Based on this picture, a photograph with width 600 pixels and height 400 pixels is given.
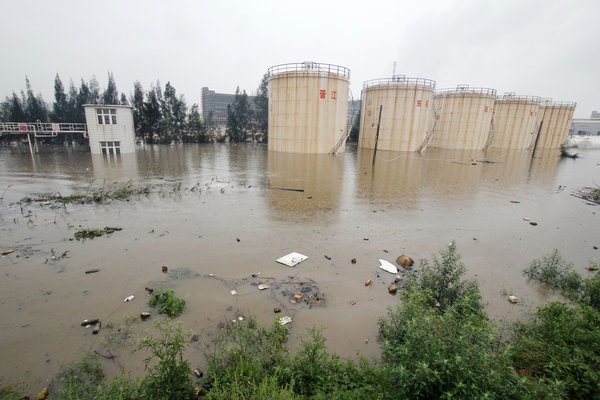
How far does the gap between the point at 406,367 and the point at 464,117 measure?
4413 cm

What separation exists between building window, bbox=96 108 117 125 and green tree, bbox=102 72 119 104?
68.6ft

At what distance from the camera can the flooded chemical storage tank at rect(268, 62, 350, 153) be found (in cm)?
2698

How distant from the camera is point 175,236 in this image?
311 inches

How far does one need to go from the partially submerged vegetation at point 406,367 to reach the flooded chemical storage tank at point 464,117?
136ft

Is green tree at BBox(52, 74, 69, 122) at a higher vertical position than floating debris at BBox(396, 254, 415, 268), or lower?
higher

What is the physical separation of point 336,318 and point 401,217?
241 inches

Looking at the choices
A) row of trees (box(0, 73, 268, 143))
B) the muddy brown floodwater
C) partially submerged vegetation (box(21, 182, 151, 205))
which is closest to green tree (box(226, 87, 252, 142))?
row of trees (box(0, 73, 268, 143))

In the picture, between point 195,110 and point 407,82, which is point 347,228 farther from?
point 195,110

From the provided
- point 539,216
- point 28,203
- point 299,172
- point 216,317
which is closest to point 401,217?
point 539,216

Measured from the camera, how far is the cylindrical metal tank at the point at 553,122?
1879 inches

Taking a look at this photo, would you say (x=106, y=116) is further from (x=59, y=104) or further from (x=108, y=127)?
(x=59, y=104)

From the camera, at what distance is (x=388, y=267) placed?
644 centimetres

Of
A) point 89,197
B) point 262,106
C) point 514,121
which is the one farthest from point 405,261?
A: point 514,121

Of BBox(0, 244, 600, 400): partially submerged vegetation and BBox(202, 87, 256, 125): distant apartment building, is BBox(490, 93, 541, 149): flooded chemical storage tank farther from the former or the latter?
BBox(202, 87, 256, 125): distant apartment building
